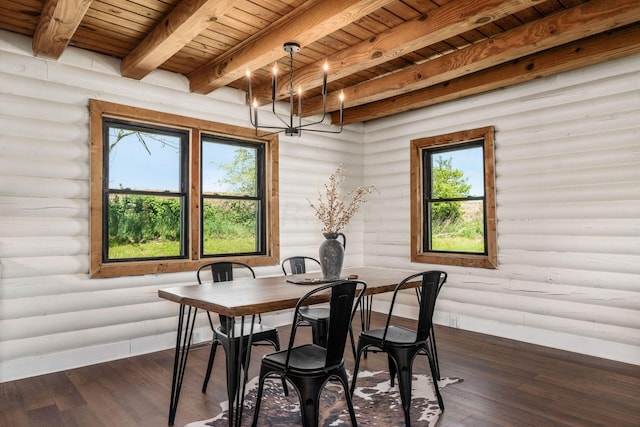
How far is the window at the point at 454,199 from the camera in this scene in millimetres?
4648

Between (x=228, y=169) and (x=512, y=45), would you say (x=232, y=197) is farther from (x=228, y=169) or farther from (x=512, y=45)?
(x=512, y=45)

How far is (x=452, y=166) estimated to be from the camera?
203 inches

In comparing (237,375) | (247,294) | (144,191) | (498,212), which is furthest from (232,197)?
(498,212)

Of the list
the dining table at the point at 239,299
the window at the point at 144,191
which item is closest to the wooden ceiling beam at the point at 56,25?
the window at the point at 144,191

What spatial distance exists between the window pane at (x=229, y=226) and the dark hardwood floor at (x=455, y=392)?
1.17 metres

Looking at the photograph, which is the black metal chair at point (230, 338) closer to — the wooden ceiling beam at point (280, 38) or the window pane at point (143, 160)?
the window pane at point (143, 160)

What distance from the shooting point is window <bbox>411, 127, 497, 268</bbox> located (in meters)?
4.65

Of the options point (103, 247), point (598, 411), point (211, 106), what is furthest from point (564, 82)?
point (103, 247)

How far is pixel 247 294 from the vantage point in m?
2.64

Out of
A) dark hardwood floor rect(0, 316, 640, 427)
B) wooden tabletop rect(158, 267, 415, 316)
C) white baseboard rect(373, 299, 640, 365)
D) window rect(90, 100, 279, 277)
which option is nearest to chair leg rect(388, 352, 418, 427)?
dark hardwood floor rect(0, 316, 640, 427)

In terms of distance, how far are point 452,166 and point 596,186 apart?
5.25 ft

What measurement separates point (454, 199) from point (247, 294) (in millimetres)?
3255

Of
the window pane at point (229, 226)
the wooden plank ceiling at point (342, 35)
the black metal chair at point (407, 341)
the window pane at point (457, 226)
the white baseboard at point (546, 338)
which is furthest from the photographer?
the window pane at point (457, 226)

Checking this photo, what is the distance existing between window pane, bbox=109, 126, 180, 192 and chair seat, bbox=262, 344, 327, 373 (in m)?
2.48
